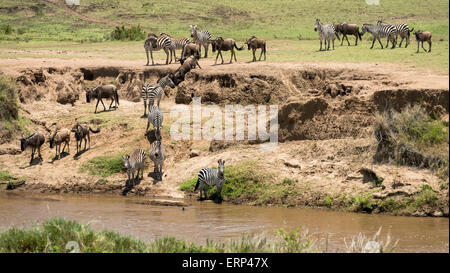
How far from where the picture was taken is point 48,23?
49.9 metres

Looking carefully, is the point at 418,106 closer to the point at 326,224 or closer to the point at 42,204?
the point at 326,224

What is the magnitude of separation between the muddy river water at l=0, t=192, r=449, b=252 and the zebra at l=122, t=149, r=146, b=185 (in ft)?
2.84

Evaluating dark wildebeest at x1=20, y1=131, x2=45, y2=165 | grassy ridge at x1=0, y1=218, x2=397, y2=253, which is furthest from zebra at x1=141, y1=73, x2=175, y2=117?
grassy ridge at x1=0, y1=218, x2=397, y2=253

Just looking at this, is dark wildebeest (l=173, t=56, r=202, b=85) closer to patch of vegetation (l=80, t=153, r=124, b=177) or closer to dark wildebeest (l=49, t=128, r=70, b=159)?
dark wildebeest (l=49, t=128, r=70, b=159)

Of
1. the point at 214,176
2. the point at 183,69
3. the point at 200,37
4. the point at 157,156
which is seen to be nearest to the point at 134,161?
the point at 157,156

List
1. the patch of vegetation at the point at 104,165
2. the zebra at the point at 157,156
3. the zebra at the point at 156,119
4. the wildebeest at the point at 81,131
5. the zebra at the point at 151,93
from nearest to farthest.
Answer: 1. the zebra at the point at 157,156
2. the patch of vegetation at the point at 104,165
3. the zebra at the point at 156,119
4. the wildebeest at the point at 81,131
5. the zebra at the point at 151,93

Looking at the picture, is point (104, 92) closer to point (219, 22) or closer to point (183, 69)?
point (183, 69)

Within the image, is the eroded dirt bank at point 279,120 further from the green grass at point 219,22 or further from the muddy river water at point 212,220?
the green grass at point 219,22

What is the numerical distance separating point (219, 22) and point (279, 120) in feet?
98.8

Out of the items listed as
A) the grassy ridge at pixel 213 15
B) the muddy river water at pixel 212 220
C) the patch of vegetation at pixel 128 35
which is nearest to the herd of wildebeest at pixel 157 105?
the muddy river water at pixel 212 220

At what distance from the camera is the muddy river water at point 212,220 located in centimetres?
1452

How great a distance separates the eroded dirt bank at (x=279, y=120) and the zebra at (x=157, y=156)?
0.34 metres

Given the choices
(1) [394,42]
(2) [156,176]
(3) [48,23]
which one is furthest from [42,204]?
(3) [48,23]

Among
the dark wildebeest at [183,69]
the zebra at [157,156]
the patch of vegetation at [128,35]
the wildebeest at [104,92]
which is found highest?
the patch of vegetation at [128,35]
